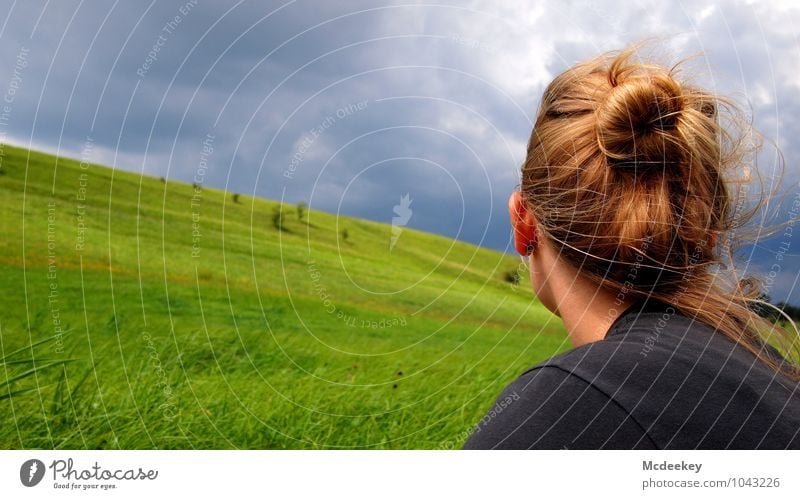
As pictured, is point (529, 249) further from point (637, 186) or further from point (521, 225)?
point (637, 186)

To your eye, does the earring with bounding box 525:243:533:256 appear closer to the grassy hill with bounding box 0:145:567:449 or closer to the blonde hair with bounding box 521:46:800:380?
the blonde hair with bounding box 521:46:800:380

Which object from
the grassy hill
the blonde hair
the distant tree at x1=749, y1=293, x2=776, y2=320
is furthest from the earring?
the grassy hill

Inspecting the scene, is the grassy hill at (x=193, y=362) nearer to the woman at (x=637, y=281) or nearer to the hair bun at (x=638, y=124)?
the woman at (x=637, y=281)

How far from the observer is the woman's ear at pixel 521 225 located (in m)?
2.18

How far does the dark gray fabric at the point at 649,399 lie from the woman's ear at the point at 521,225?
18.3 inches

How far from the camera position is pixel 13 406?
2.65m

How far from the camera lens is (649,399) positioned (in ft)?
5.25

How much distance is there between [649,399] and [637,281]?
40 cm

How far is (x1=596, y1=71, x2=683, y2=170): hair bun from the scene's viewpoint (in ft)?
6.17

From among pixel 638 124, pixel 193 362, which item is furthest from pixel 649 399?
pixel 193 362
